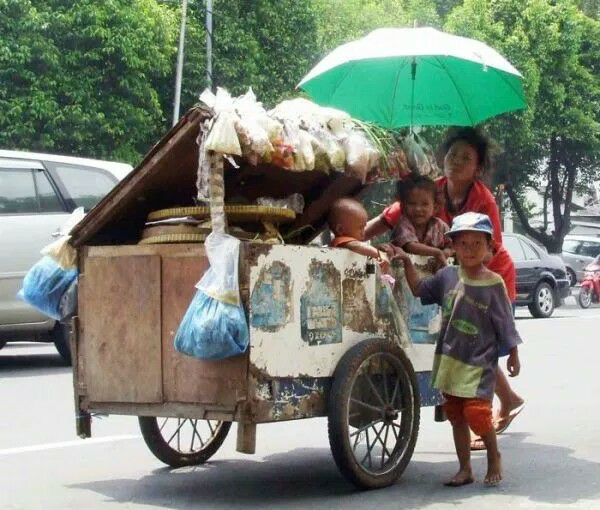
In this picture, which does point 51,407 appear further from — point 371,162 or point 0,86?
point 0,86

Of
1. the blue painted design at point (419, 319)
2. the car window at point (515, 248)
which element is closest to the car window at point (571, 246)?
the car window at point (515, 248)

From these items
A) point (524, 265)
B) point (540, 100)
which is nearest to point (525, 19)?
point (540, 100)

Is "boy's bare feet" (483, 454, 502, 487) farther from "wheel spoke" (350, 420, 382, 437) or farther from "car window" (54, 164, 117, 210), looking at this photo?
"car window" (54, 164, 117, 210)

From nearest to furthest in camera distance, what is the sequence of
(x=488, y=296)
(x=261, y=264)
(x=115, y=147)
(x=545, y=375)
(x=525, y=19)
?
(x=261, y=264), (x=488, y=296), (x=545, y=375), (x=115, y=147), (x=525, y=19)

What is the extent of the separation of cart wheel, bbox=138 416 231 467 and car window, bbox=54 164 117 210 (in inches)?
191

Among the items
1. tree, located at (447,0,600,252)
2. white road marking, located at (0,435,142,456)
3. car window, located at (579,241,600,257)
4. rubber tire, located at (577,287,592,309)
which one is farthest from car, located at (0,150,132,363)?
car window, located at (579,241,600,257)

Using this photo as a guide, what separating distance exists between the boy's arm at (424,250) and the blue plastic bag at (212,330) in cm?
145

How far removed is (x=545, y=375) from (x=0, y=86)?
13566 mm

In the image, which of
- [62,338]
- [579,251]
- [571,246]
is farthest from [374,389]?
[571,246]

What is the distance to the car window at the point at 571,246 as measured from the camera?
34.6 m

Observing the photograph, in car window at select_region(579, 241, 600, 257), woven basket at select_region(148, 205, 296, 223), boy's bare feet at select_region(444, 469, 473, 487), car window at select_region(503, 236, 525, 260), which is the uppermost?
woven basket at select_region(148, 205, 296, 223)

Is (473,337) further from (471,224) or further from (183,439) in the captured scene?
(183,439)

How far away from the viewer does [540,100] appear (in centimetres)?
3494

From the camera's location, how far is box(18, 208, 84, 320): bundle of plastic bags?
6.19 metres
